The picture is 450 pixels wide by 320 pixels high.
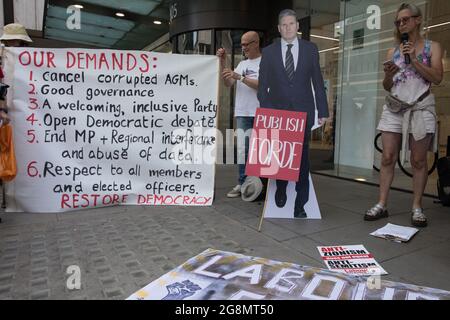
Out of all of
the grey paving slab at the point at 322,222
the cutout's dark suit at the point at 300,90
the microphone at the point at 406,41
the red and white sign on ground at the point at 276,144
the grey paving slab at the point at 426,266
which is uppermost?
the microphone at the point at 406,41

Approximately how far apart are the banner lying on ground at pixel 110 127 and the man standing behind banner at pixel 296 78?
839 millimetres

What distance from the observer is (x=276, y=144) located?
3.52m

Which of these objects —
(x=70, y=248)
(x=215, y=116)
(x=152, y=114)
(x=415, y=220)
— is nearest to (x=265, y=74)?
(x=215, y=116)

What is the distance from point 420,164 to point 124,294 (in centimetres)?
284

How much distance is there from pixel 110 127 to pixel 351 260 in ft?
9.01

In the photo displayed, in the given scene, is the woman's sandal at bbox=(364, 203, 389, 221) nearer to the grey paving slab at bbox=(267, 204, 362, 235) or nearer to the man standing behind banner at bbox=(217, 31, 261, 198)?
the grey paving slab at bbox=(267, 204, 362, 235)

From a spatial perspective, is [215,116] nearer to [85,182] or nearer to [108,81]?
[108,81]

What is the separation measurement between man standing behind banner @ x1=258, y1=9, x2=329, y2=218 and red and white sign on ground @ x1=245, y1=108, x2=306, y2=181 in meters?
0.18

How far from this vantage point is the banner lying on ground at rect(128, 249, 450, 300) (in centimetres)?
211

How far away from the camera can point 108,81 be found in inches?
159

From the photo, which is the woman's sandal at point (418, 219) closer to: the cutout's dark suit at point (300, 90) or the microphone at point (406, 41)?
the cutout's dark suit at point (300, 90)

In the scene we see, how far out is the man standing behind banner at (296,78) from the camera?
11.9ft

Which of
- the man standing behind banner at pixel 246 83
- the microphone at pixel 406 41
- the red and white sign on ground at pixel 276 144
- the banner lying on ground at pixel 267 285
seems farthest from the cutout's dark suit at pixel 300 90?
the banner lying on ground at pixel 267 285

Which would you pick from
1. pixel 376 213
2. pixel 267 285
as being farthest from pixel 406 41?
pixel 267 285
